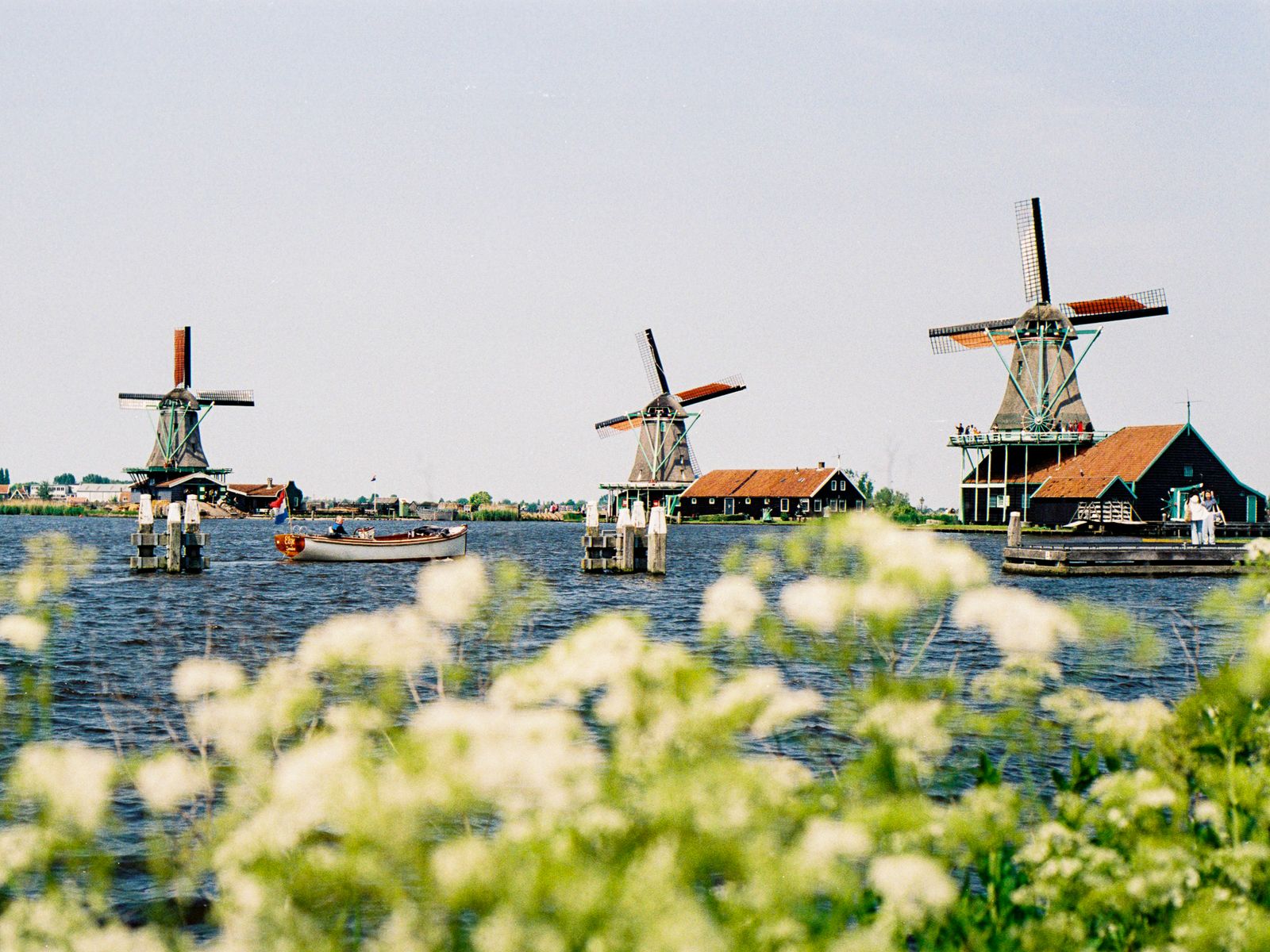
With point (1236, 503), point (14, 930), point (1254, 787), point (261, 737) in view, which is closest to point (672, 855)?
point (261, 737)

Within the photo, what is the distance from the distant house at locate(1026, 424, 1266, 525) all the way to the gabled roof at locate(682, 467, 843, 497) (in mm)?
25306

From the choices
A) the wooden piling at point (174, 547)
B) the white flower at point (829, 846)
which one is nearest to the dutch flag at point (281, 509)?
the wooden piling at point (174, 547)

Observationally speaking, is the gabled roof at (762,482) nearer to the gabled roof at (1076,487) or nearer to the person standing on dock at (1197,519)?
the gabled roof at (1076,487)

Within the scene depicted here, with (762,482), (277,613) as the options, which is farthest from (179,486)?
(277,613)

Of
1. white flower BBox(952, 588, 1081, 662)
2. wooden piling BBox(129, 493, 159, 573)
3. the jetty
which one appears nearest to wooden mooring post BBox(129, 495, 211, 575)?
wooden piling BBox(129, 493, 159, 573)

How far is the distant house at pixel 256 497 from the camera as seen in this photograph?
114 meters

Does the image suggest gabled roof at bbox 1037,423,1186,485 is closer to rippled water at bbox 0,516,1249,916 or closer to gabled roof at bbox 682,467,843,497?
rippled water at bbox 0,516,1249,916

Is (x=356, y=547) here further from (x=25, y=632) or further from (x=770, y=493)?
(x=770, y=493)

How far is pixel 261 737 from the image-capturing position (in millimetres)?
3414

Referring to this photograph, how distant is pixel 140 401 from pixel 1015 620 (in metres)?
91.8

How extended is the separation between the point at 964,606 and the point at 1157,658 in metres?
0.97

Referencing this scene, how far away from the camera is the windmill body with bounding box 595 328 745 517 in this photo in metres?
80.8

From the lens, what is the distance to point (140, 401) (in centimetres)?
8650

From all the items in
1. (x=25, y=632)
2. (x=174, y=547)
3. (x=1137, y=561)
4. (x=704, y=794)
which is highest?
(x=25, y=632)
